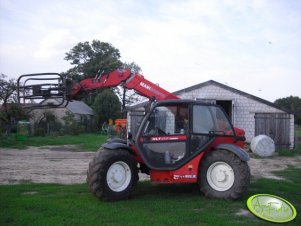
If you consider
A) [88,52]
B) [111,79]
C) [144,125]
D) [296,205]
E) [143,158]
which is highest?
[88,52]

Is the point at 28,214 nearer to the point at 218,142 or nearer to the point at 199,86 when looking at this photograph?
the point at 218,142

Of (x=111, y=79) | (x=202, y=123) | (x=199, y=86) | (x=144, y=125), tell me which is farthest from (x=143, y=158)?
(x=199, y=86)

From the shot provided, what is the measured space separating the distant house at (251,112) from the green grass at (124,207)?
13.5 meters

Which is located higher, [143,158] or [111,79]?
[111,79]

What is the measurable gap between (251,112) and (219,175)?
601 inches

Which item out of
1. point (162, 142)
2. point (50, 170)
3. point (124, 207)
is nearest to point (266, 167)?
point (50, 170)

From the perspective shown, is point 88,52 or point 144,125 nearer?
point 144,125

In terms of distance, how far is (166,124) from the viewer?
883cm

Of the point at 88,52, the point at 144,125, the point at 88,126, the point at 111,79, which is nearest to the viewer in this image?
the point at 144,125

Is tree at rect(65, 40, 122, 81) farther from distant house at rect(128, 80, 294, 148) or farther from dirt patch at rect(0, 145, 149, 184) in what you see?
dirt patch at rect(0, 145, 149, 184)

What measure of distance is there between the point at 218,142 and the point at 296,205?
1979mm

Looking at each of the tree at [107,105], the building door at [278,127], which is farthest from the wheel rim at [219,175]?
the tree at [107,105]

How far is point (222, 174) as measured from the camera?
851 cm

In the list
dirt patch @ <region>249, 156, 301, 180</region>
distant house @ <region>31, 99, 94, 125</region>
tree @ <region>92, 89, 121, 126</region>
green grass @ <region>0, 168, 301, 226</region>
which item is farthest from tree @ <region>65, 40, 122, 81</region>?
green grass @ <region>0, 168, 301, 226</region>
